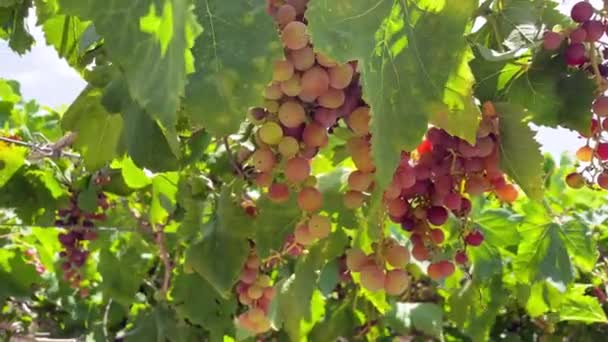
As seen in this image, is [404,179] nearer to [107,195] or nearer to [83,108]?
[83,108]

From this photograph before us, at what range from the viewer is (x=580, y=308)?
90.2 inches

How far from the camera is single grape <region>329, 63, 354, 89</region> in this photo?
903 millimetres

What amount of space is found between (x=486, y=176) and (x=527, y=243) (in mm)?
833

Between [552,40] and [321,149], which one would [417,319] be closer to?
[321,149]

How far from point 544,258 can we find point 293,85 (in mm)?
1113

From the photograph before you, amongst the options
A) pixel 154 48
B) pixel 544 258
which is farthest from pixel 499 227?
pixel 154 48

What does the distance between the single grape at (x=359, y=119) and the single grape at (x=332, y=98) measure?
0.03m

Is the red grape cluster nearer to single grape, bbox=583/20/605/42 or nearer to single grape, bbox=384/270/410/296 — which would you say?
single grape, bbox=384/270/410/296

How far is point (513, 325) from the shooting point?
2.92 metres

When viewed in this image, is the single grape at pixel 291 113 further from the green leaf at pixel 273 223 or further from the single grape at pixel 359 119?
the green leaf at pixel 273 223

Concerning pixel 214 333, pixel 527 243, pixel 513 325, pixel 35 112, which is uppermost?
pixel 35 112

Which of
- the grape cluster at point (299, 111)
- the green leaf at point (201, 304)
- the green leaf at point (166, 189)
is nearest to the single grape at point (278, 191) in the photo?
the grape cluster at point (299, 111)

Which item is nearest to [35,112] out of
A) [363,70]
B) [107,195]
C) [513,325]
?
[107,195]

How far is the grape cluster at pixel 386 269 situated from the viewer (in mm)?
1110
